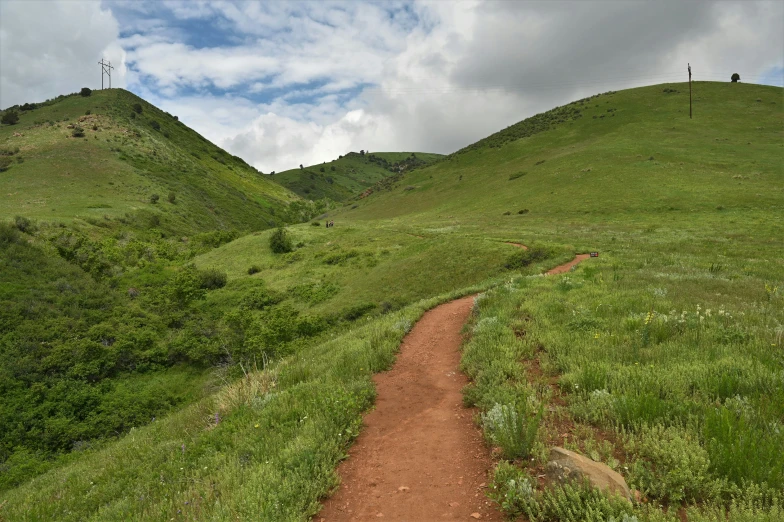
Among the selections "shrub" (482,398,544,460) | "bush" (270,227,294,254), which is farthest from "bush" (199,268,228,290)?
"shrub" (482,398,544,460)

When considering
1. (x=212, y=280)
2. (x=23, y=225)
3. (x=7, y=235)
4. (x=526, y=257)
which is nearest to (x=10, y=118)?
(x=23, y=225)

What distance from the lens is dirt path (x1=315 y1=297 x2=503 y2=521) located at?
4918mm

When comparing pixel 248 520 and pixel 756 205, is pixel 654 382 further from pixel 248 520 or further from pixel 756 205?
pixel 756 205

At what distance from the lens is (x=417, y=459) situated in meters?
5.90

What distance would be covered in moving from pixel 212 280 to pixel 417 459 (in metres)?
37.7

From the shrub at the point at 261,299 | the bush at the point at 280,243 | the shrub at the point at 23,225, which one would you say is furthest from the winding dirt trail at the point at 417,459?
the shrub at the point at 23,225

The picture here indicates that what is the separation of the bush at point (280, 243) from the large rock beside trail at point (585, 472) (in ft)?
153

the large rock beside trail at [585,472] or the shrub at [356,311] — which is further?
the shrub at [356,311]

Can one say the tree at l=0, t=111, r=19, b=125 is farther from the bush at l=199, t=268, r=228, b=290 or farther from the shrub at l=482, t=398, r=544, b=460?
the shrub at l=482, t=398, r=544, b=460

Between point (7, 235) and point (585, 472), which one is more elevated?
point (7, 235)

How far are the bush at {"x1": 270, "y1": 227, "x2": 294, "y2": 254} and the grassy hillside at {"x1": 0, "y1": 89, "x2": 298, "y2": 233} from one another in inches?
1234

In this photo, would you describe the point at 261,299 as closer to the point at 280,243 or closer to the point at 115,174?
the point at 280,243

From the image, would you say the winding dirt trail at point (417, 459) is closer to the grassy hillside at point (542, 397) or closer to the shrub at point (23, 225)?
the grassy hillside at point (542, 397)

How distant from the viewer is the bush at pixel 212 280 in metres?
38.2
